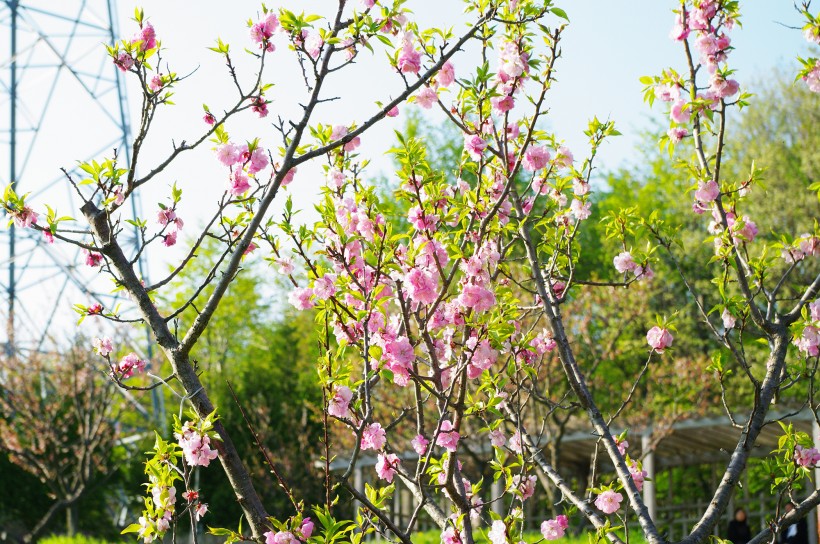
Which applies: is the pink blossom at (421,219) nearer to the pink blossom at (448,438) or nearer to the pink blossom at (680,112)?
the pink blossom at (448,438)

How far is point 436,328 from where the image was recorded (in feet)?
10.5

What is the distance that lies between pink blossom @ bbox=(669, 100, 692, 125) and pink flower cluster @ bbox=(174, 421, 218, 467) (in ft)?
6.26

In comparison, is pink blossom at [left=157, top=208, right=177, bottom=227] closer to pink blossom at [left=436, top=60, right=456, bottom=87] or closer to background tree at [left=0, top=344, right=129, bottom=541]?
pink blossom at [left=436, top=60, right=456, bottom=87]

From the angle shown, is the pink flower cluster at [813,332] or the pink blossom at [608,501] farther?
the pink blossom at [608,501]

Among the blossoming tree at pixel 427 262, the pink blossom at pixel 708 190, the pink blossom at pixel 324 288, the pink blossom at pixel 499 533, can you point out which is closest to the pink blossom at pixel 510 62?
the blossoming tree at pixel 427 262

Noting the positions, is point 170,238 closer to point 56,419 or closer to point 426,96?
point 426,96

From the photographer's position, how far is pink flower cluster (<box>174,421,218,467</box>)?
259 centimetres

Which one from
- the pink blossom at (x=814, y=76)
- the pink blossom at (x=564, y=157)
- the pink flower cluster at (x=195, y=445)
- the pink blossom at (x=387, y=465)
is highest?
the pink blossom at (x=814, y=76)

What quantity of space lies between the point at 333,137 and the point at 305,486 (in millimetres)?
11894

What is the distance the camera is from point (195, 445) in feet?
8.54

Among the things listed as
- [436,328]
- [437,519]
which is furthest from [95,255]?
[437,519]

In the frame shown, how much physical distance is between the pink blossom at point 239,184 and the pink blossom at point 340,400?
72 centimetres

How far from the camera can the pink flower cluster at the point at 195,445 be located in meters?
2.59

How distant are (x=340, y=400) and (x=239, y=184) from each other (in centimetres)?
77
